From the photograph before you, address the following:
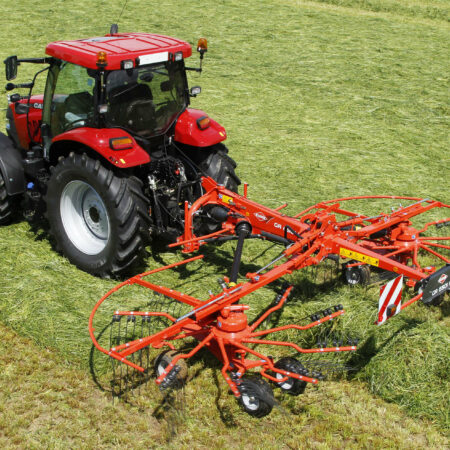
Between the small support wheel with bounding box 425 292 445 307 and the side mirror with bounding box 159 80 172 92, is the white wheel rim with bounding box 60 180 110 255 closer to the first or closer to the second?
the side mirror with bounding box 159 80 172 92

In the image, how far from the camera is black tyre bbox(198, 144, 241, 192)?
19.5 ft

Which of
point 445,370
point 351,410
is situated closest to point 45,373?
point 351,410

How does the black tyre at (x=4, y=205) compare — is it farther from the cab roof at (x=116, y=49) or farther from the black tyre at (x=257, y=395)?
the black tyre at (x=257, y=395)

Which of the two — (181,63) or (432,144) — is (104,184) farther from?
(432,144)

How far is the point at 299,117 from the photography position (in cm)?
1051

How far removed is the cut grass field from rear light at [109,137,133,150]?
1.28 m

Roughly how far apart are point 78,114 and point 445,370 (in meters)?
3.94

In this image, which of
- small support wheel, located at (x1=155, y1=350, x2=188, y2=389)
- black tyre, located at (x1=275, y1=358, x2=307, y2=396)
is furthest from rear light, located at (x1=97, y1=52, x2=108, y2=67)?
black tyre, located at (x1=275, y1=358, x2=307, y2=396)

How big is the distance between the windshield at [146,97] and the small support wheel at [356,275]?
7.50 feet

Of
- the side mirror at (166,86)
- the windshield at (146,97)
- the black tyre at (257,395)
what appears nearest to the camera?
the black tyre at (257,395)

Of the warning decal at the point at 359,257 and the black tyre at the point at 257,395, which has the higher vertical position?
the warning decal at the point at 359,257

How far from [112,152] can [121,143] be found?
13 cm

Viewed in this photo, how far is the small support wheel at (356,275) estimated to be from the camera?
5406 millimetres

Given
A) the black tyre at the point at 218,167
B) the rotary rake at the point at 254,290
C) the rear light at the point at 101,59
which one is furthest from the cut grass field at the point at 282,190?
the rear light at the point at 101,59
